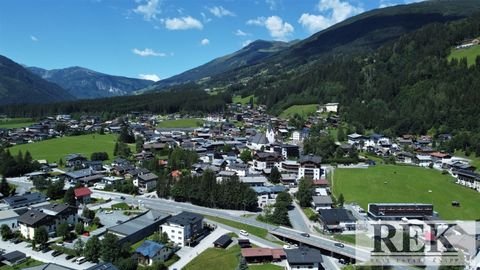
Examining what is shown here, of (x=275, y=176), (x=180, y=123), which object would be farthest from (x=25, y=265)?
(x=180, y=123)

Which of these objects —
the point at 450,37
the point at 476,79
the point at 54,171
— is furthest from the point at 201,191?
the point at 450,37

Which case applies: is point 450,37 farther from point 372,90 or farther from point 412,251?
point 412,251

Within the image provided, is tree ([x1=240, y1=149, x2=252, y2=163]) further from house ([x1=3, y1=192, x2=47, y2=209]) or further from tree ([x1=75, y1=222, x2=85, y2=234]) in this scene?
tree ([x1=75, y1=222, x2=85, y2=234])

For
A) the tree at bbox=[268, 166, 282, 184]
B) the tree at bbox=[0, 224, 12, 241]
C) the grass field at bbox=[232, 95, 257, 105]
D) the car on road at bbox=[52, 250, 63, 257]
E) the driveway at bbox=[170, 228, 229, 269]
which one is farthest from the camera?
the grass field at bbox=[232, 95, 257, 105]

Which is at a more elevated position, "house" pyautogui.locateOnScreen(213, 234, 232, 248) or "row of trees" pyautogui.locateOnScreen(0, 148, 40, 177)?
"row of trees" pyautogui.locateOnScreen(0, 148, 40, 177)

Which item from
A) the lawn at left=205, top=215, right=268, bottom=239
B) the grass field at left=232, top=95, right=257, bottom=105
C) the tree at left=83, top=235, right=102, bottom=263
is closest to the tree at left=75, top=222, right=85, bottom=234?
the tree at left=83, top=235, right=102, bottom=263
